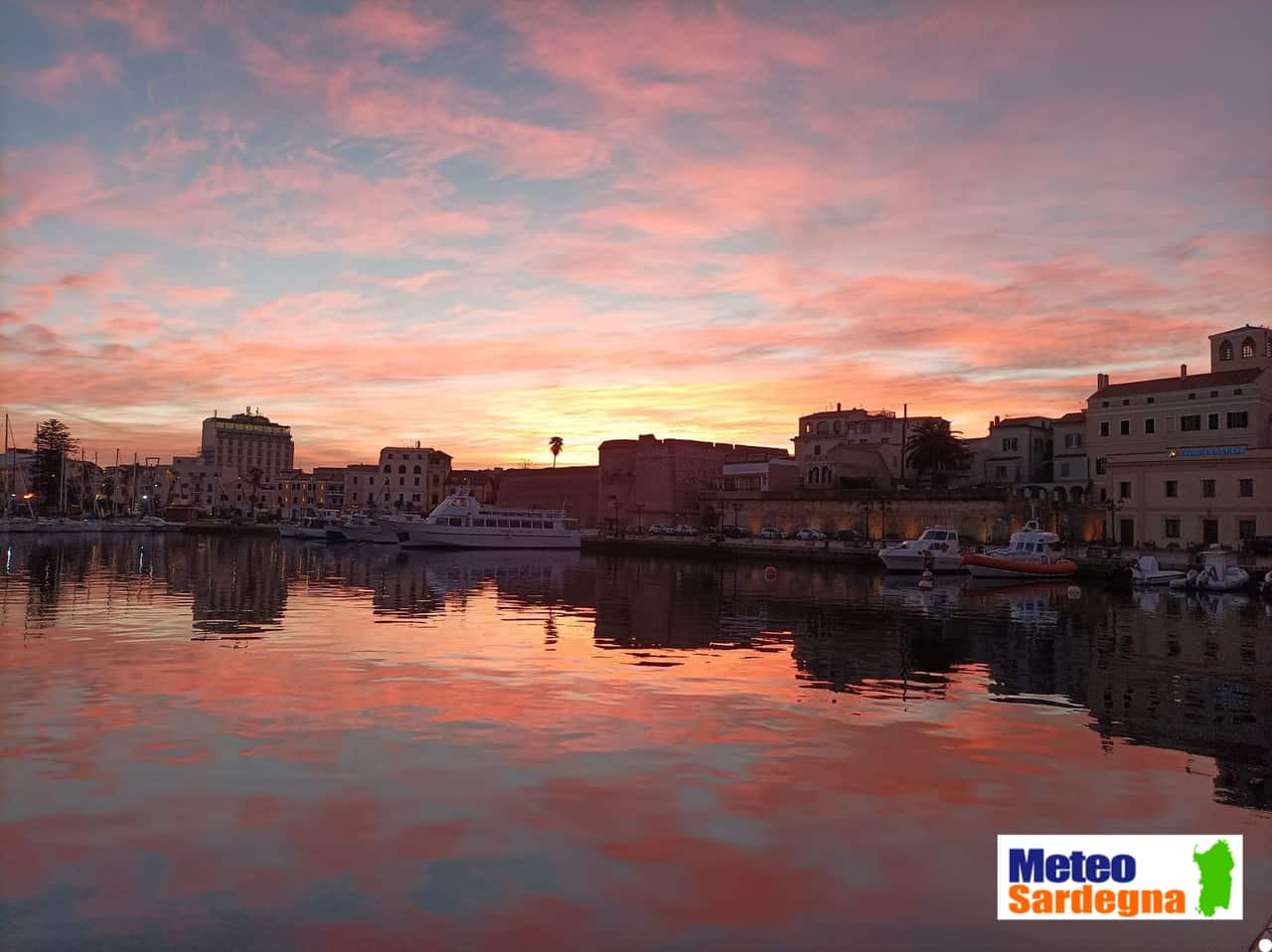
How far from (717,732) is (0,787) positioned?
8957 millimetres

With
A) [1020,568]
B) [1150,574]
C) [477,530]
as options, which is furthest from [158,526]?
[1150,574]

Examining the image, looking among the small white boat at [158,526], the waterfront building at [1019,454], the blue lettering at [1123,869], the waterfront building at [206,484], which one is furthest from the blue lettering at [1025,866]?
the waterfront building at [206,484]

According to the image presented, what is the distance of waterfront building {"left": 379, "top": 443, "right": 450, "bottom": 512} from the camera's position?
15275 cm

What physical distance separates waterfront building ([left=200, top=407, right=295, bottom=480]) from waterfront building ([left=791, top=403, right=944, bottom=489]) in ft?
406

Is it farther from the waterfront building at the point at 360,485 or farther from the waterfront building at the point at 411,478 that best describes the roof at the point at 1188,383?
the waterfront building at the point at 360,485

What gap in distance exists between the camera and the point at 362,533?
93.8 m

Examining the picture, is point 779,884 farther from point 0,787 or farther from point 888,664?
point 888,664

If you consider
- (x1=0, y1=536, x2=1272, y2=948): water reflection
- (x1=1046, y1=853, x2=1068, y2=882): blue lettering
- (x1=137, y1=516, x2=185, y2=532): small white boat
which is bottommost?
(x1=0, y1=536, x2=1272, y2=948): water reflection

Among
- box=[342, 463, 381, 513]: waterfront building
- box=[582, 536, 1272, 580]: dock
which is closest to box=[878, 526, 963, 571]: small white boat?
box=[582, 536, 1272, 580]: dock

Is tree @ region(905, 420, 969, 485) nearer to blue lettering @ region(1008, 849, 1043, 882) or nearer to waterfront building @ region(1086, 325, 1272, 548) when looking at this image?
waterfront building @ region(1086, 325, 1272, 548)

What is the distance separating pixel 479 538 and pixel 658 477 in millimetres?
25719

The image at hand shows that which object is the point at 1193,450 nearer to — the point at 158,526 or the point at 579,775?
the point at 579,775

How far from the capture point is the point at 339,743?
1254cm

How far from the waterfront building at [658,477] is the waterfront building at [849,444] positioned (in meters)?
9.67
